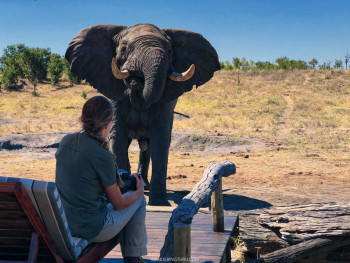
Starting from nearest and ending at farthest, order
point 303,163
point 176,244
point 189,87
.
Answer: point 176,244
point 189,87
point 303,163

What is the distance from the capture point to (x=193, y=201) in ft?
12.3

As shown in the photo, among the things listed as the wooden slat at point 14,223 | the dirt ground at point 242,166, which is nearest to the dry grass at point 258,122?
the dirt ground at point 242,166

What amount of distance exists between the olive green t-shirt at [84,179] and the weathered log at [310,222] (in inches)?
121

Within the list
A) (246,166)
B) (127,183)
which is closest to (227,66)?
(246,166)

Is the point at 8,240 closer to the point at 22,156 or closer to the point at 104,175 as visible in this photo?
the point at 104,175

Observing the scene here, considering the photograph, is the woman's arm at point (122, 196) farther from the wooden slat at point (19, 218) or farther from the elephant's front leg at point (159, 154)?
the elephant's front leg at point (159, 154)

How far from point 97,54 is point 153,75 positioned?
5.09 ft

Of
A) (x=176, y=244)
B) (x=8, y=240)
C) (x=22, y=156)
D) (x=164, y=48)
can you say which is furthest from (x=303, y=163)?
(x=8, y=240)

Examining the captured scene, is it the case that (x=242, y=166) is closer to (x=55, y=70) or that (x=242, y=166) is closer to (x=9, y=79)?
(x=9, y=79)

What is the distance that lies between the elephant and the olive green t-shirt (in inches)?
134

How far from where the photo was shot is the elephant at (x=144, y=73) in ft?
21.1

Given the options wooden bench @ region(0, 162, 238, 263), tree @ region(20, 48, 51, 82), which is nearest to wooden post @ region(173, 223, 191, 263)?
wooden bench @ region(0, 162, 238, 263)

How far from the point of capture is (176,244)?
3.04 meters

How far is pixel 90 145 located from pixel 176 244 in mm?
826
